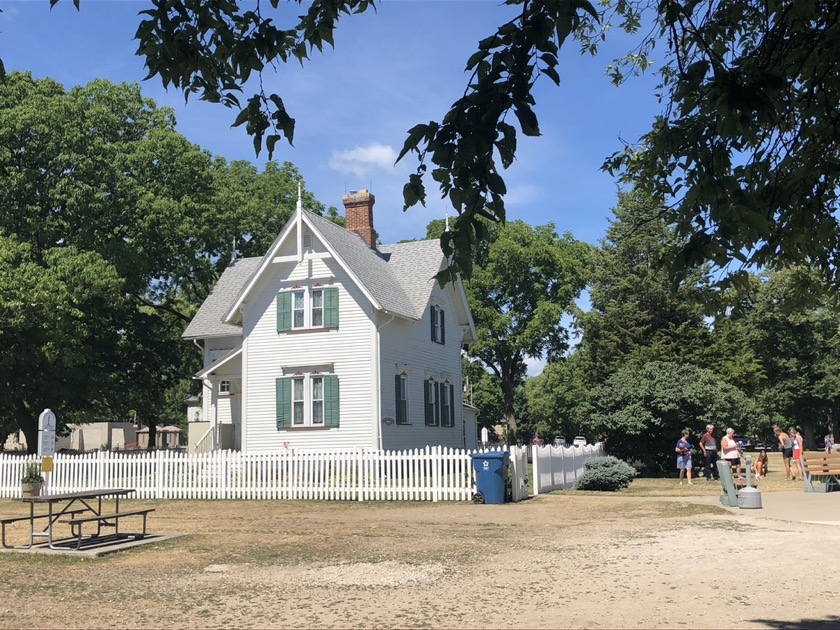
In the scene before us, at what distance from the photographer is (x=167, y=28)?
570 cm

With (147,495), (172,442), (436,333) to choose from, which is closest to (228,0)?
(147,495)

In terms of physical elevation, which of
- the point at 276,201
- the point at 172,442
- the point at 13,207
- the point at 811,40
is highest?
the point at 276,201

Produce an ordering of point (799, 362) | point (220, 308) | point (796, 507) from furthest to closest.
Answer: point (799, 362)
point (220, 308)
point (796, 507)

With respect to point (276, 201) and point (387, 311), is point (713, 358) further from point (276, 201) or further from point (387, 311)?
point (276, 201)

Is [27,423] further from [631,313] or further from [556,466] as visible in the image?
[631,313]

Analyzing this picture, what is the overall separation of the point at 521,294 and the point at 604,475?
34641mm

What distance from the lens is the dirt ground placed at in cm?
798

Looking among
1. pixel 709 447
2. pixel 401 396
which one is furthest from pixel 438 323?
pixel 709 447

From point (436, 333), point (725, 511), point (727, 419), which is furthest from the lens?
point (436, 333)

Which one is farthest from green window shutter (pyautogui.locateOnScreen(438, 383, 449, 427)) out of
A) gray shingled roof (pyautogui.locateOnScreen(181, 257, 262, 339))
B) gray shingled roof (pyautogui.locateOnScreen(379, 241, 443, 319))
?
gray shingled roof (pyautogui.locateOnScreen(181, 257, 262, 339))

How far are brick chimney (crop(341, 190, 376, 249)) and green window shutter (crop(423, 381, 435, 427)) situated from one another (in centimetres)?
584

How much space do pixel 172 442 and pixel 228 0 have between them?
96.2 meters

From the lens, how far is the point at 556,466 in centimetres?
2400

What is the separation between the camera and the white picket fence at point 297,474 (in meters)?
21.4
